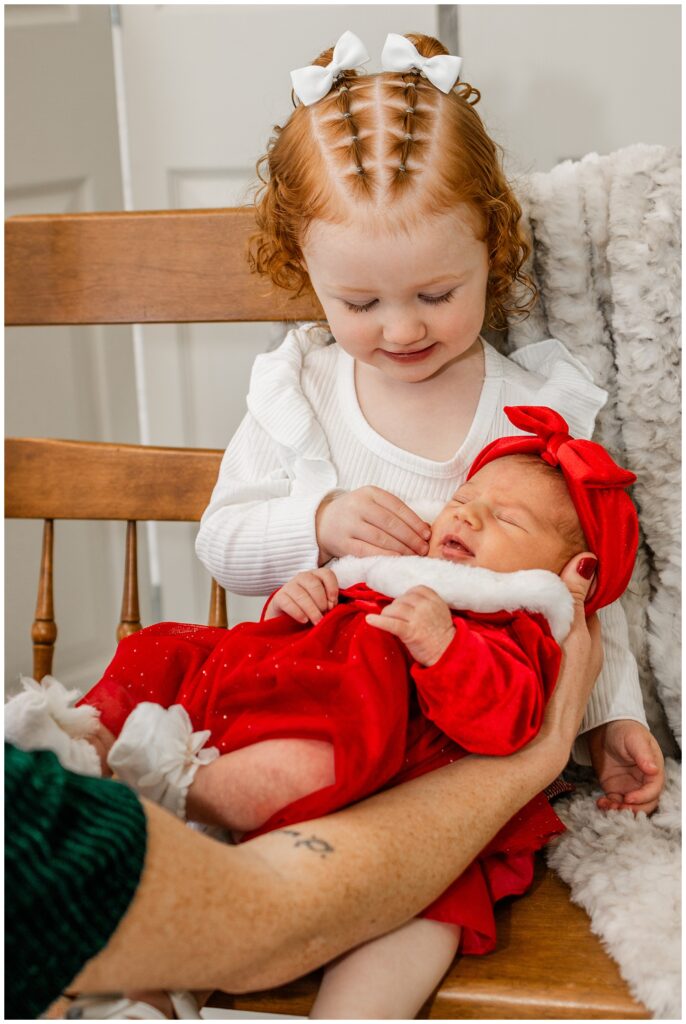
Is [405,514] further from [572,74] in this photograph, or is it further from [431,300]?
[572,74]

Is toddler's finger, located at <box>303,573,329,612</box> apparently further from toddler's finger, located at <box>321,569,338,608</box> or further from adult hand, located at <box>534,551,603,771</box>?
adult hand, located at <box>534,551,603,771</box>

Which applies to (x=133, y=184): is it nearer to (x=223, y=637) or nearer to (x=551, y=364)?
(x=551, y=364)

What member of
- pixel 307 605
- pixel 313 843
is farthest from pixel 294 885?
pixel 307 605

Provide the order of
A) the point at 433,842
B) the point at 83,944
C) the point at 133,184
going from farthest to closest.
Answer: the point at 133,184 < the point at 433,842 < the point at 83,944

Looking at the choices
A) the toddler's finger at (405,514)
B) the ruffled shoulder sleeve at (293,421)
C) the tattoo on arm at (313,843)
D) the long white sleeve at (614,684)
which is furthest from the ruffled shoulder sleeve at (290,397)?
the tattoo on arm at (313,843)

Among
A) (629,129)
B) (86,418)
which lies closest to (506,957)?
(629,129)

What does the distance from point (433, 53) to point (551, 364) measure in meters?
0.34

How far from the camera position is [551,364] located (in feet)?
3.49

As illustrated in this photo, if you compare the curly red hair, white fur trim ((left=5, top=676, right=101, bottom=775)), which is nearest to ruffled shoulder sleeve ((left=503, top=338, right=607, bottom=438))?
the curly red hair

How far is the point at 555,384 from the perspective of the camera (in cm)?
102

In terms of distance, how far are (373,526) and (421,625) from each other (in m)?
0.19

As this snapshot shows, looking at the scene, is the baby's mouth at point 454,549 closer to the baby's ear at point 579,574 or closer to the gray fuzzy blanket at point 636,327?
the baby's ear at point 579,574

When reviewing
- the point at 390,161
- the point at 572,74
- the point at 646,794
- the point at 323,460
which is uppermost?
the point at 572,74

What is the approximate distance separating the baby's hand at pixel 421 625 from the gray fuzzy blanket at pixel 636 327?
0.90ft
